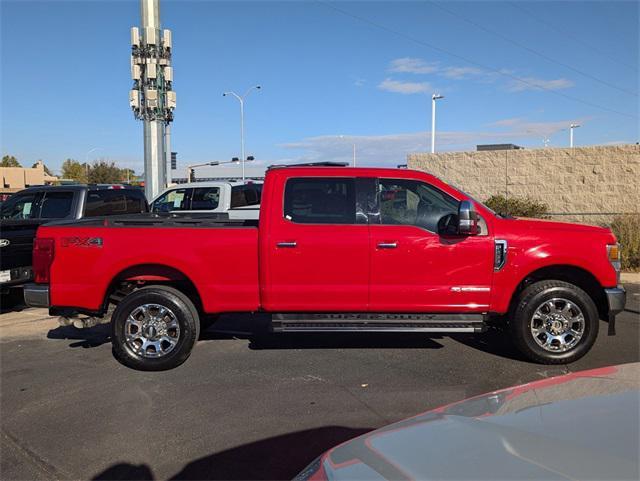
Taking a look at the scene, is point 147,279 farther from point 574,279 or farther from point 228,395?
point 574,279

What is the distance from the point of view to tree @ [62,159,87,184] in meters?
81.1

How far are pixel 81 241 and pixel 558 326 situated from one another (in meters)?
5.11

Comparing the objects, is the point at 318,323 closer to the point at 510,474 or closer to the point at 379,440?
the point at 379,440

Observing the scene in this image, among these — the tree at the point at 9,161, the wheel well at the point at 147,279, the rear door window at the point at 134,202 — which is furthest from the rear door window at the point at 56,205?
the tree at the point at 9,161

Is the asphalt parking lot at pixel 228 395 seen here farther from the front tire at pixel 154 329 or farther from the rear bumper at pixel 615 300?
the rear bumper at pixel 615 300

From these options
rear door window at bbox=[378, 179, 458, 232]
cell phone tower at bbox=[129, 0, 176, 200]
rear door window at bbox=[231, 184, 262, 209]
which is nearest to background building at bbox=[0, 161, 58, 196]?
cell phone tower at bbox=[129, 0, 176, 200]

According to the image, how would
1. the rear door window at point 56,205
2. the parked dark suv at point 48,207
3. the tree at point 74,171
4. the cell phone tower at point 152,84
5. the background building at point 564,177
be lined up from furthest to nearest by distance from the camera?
1. the tree at point 74,171
2. the cell phone tower at point 152,84
3. the background building at point 564,177
4. the rear door window at point 56,205
5. the parked dark suv at point 48,207

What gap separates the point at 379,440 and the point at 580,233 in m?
4.38

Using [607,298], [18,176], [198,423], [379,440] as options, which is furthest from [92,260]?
[18,176]

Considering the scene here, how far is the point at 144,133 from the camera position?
17094 millimetres

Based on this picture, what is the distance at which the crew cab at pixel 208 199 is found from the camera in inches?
452

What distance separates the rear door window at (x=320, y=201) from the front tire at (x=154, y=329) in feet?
4.98

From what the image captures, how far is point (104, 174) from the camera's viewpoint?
74.4m

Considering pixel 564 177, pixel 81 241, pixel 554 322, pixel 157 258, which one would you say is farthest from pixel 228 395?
pixel 564 177
